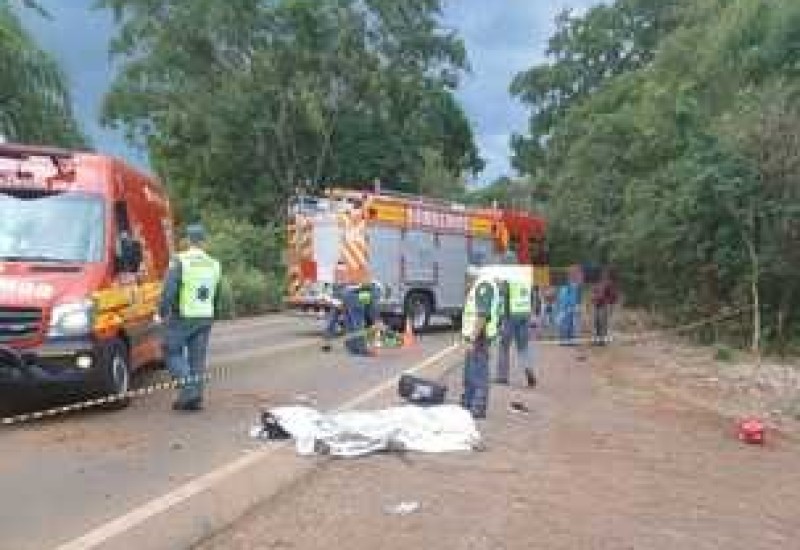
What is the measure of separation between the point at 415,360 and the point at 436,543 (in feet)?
48.6

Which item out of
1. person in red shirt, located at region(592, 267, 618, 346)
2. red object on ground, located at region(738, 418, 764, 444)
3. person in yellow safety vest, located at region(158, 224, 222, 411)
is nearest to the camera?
person in yellow safety vest, located at region(158, 224, 222, 411)

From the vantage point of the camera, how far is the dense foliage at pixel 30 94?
2639cm

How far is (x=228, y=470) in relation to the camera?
11.4 m

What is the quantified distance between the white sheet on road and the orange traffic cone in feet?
46.3

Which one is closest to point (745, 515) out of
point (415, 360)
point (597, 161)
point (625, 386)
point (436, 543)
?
point (436, 543)

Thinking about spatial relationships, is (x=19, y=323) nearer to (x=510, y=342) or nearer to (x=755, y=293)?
(x=510, y=342)

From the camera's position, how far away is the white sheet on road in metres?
12.4

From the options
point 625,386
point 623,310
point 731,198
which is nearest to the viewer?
point 625,386

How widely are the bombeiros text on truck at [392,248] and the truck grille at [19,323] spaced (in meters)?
15.5

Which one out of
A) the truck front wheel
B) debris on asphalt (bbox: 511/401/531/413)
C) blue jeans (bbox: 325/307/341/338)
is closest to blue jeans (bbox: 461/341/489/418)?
debris on asphalt (bbox: 511/401/531/413)

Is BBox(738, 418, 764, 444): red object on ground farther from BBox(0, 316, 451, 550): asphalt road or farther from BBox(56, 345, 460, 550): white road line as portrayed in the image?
BBox(56, 345, 460, 550): white road line

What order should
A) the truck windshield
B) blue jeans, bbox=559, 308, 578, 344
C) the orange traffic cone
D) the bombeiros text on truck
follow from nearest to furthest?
the truck windshield, the orange traffic cone, the bombeiros text on truck, blue jeans, bbox=559, 308, 578, 344

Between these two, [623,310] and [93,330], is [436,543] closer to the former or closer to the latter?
[93,330]

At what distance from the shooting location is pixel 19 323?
14.0 meters
